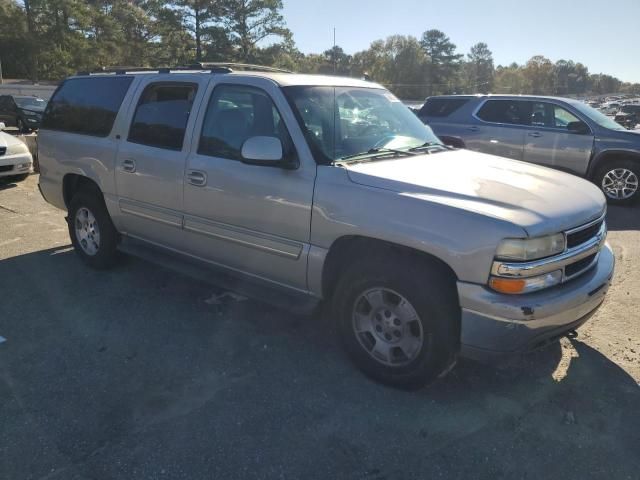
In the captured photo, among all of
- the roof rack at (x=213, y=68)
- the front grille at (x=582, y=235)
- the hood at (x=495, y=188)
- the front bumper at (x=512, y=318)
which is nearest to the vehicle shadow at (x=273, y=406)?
the front bumper at (x=512, y=318)

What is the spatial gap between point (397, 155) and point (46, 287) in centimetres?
350

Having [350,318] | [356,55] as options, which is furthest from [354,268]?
[356,55]

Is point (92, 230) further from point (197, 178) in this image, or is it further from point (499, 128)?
point (499, 128)

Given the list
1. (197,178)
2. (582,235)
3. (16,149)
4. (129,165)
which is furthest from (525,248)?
(16,149)

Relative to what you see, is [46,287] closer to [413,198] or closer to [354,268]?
[354,268]

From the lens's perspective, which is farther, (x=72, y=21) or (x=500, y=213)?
(x=72, y=21)

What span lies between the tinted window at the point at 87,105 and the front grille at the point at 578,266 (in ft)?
13.1

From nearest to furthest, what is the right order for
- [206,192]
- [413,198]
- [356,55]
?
[413,198], [206,192], [356,55]

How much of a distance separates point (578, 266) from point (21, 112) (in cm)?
2427

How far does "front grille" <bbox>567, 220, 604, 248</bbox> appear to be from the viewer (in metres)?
2.94

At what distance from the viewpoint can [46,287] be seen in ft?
15.8

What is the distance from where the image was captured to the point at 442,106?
405 inches

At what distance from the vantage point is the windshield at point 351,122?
349 centimetres

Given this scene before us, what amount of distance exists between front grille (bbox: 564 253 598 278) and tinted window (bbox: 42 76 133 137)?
157 inches
